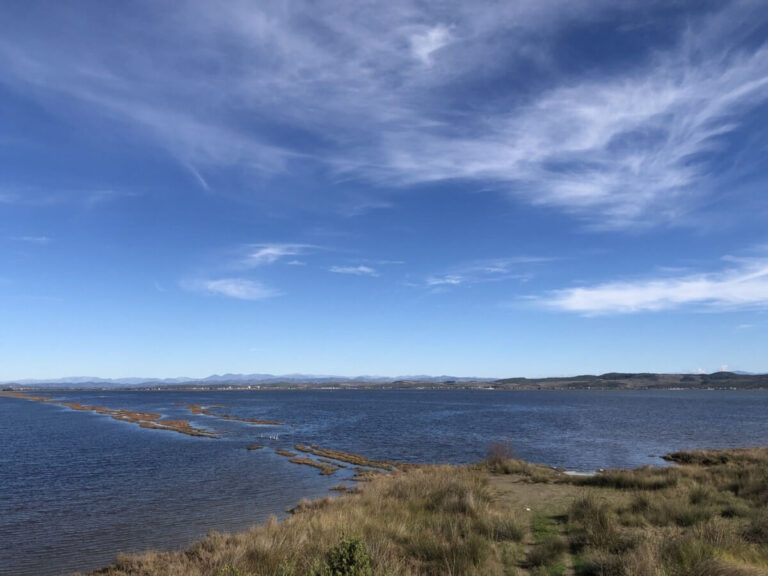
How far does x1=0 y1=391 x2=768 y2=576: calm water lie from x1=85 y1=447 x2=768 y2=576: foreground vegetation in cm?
530

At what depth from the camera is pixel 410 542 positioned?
37.4 feet

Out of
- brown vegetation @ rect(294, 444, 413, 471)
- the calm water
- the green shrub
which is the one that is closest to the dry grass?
the green shrub

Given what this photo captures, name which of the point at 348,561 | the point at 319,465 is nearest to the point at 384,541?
the point at 348,561

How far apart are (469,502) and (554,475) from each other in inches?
454

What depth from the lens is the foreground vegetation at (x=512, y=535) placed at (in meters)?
8.81

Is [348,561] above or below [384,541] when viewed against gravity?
above

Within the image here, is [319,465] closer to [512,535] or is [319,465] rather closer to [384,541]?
[512,535]

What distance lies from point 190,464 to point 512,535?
31945mm

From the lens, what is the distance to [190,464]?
1473 inches

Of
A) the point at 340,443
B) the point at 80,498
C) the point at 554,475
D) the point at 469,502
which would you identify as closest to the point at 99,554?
the point at 80,498

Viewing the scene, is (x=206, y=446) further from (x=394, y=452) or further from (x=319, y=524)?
(x=319, y=524)

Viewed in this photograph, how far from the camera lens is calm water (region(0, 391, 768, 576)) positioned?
19.8m

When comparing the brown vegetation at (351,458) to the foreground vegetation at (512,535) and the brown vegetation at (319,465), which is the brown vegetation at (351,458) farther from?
the foreground vegetation at (512,535)

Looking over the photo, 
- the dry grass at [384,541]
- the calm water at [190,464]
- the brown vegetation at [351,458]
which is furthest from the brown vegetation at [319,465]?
the dry grass at [384,541]
